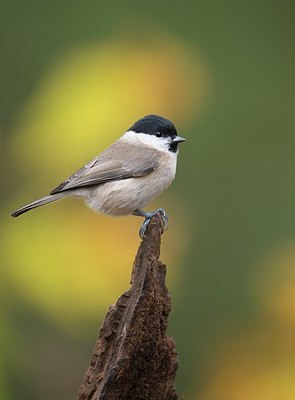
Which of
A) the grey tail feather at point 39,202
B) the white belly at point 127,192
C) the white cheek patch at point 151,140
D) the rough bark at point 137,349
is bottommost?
the rough bark at point 137,349

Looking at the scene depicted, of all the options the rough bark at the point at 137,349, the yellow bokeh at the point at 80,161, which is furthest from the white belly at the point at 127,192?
the rough bark at the point at 137,349

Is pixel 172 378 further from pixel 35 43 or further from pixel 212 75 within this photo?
pixel 35 43

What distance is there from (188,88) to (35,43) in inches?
43.9

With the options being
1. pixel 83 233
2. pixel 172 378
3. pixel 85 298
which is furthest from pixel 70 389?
pixel 172 378

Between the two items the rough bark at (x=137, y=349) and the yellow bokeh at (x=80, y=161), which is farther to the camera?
the yellow bokeh at (x=80, y=161)

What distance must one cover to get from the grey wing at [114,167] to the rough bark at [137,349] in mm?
821

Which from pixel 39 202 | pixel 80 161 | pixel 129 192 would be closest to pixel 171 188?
pixel 80 161

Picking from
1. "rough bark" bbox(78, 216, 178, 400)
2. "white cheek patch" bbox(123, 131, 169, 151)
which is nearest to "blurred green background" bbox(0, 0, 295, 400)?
"white cheek patch" bbox(123, 131, 169, 151)

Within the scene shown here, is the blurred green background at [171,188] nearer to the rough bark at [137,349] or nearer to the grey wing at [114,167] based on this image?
the grey wing at [114,167]

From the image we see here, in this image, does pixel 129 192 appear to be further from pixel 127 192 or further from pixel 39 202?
pixel 39 202

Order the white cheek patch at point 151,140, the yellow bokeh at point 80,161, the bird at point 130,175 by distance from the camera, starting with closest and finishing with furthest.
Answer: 1. the bird at point 130,175
2. the white cheek patch at point 151,140
3. the yellow bokeh at point 80,161

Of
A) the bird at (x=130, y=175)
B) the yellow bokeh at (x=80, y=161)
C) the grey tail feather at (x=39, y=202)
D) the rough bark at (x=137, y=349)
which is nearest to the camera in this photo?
the rough bark at (x=137, y=349)

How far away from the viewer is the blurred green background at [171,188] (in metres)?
3.69

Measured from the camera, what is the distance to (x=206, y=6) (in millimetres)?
4801
